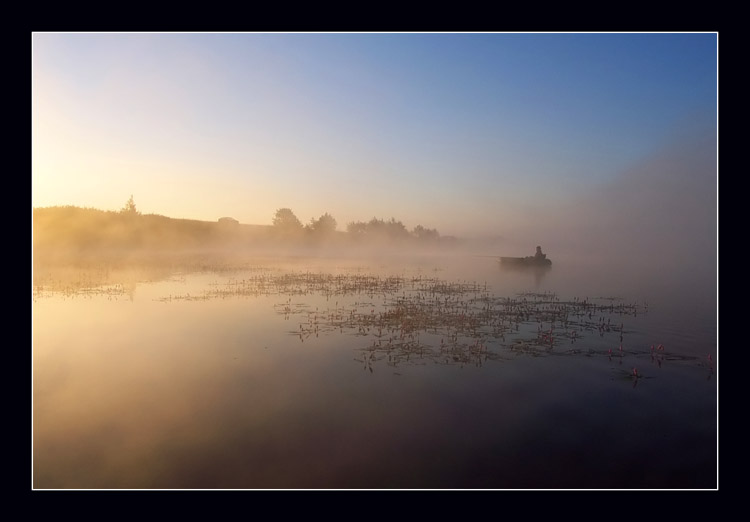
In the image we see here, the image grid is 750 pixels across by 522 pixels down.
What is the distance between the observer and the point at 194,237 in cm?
8275

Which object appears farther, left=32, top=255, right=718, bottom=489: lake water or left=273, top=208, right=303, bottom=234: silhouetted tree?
left=273, top=208, right=303, bottom=234: silhouetted tree

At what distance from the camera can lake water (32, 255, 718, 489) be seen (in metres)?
7.59

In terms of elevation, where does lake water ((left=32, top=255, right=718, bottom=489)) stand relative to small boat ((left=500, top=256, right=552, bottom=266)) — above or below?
below

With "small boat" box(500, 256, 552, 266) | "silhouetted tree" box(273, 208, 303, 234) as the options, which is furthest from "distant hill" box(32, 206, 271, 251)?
"small boat" box(500, 256, 552, 266)

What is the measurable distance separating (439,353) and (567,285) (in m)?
20.3

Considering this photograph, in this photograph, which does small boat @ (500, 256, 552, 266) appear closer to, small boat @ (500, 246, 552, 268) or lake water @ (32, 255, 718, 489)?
small boat @ (500, 246, 552, 268)

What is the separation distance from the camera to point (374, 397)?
10.2 m

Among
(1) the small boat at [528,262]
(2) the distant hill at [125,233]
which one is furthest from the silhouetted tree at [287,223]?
(1) the small boat at [528,262]

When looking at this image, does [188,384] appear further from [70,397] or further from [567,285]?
[567,285]

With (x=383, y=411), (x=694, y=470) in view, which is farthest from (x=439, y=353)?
(x=694, y=470)

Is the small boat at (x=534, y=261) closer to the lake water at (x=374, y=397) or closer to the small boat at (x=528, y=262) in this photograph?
the small boat at (x=528, y=262)

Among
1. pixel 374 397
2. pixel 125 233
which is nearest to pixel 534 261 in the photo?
pixel 374 397

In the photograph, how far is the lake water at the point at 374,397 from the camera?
7.59 meters

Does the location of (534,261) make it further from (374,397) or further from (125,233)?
(125,233)
